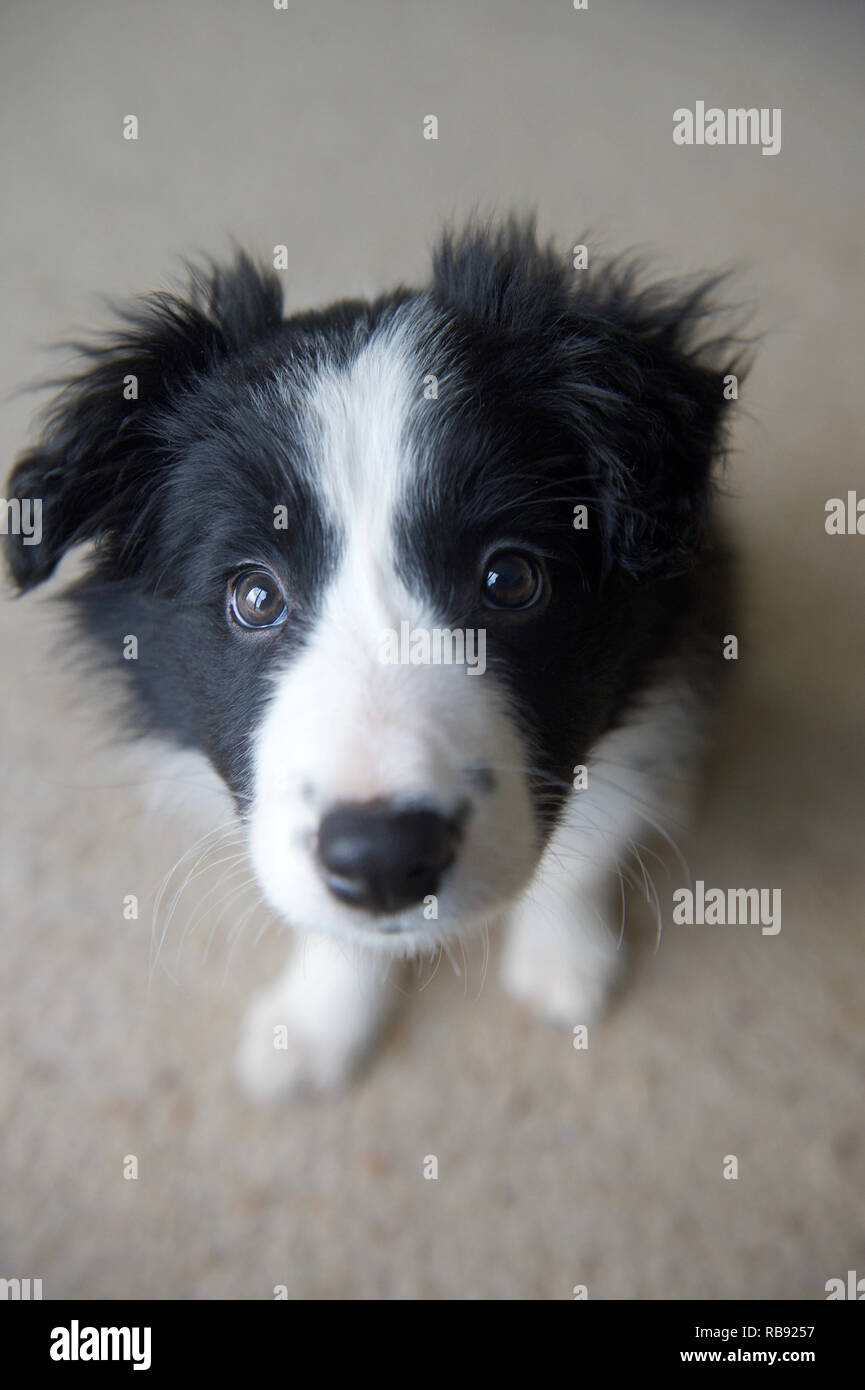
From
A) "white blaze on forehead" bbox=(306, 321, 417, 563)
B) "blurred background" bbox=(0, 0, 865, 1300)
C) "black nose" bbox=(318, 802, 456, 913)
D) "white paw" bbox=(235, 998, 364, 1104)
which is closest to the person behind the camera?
"black nose" bbox=(318, 802, 456, 913)

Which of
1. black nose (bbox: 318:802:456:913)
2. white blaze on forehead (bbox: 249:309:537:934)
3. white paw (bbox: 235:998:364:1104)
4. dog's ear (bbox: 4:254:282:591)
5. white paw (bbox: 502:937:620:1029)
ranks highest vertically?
dog's ear (bbox: 4:254:282:591)

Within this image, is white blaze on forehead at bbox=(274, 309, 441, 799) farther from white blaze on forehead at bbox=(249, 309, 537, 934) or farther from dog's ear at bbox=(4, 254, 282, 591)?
dog's ear at bbox=(4, 254, 282, 591)

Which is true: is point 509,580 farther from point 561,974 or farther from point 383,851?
point 561,974

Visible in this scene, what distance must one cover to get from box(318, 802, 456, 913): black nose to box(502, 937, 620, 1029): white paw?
2.86ft

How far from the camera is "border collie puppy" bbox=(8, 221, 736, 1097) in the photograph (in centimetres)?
134

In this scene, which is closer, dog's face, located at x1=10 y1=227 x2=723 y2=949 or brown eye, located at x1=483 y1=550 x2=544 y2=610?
dog's face, located at x1=10 y1=227 x2=723 y2=949

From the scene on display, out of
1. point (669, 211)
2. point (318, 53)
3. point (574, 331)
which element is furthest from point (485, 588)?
point (318, 53)

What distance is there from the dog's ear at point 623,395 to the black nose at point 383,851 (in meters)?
0.53

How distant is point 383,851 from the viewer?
49.3 inches

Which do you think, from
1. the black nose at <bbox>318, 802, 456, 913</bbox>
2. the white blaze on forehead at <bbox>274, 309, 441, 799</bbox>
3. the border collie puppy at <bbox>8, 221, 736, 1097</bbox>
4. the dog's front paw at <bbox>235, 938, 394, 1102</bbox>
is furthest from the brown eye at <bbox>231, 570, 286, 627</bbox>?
the dog's front paw at <bbox>235, 938, 394, 1102</bbox>

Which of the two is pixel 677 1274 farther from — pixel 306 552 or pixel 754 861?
pixel 306 552

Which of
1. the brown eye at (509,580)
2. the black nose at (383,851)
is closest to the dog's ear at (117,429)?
the brown eye at (509,580)

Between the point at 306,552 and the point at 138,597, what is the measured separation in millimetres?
452

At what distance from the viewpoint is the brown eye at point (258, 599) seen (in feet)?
4.95
